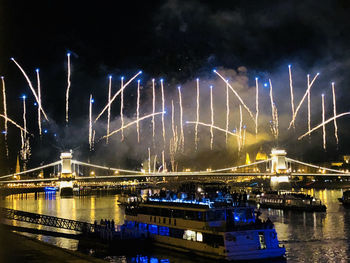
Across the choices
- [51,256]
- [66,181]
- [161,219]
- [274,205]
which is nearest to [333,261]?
→ [161,219]

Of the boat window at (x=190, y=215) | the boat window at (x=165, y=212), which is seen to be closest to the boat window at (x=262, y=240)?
the boat window at (x=190, y=215)

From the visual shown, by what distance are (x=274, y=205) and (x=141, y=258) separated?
167 feet

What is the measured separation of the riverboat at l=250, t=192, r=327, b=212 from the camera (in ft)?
239

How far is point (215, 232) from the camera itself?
99.1 ft

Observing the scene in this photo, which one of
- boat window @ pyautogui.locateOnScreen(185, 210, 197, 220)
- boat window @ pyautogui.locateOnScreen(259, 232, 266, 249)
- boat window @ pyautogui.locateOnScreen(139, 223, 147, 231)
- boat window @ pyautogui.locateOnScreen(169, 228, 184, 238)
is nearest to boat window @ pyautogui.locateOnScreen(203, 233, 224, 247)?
boat window @ pyautogui.locateOnScreen(185, 210, 197, 220)

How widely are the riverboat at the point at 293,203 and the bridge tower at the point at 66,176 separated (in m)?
65.5

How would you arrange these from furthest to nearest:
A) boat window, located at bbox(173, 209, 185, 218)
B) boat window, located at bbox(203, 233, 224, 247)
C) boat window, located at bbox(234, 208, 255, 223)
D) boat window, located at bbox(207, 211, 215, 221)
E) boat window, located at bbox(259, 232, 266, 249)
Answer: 1. boat window, located at bbox(173, 209, 185, 218)
2. boat window, located at bbox(234, 208, 255, 223)
3. boat window, located at bbox(207, 211, 215, 221)
4. boat window, located at bbox(259, 232, 266, 249)
5. boat window, located at bbox(203, 233, 224, 247)

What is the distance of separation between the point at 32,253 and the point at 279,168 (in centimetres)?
12189

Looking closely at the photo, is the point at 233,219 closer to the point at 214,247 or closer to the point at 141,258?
the point at 214,247


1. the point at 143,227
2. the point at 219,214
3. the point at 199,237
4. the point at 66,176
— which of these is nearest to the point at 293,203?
the point at 143,227

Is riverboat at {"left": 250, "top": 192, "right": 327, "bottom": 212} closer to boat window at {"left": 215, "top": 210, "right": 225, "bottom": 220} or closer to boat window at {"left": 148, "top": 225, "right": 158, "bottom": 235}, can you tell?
boat window at {"left": 148, "top": 225, "right": 158, "bottom": 235}

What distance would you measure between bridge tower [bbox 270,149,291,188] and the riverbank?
115181 millimetres

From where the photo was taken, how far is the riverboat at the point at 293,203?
72.9 metres

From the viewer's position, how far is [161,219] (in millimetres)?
35938
